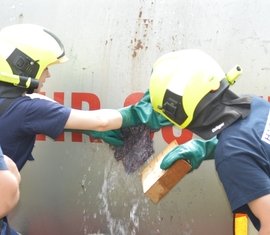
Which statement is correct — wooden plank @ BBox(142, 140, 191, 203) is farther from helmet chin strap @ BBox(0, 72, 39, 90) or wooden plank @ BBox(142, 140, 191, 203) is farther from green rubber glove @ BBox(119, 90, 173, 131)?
helmet chin strap @ BBox(0, 72, 39, 90)

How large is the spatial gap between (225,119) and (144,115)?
0.59 m

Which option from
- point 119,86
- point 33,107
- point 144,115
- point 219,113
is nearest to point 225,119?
point 219,113

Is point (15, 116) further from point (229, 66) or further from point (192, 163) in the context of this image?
point (229, 66)

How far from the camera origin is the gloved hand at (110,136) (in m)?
2.36

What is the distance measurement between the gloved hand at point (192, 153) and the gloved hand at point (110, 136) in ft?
1.06

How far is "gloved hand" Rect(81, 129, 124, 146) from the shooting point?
2.36 meters

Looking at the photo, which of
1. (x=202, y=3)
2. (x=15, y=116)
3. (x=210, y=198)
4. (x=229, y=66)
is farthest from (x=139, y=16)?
(x=210, y=198)

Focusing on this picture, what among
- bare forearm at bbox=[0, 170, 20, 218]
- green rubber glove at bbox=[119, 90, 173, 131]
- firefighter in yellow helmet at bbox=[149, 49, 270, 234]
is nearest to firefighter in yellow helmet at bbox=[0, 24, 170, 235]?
green rubber glove at bbox=[119, 90, 173, 131]

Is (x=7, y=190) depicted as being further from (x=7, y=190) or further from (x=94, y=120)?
(x=94, y=120)

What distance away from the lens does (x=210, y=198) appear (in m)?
2.27

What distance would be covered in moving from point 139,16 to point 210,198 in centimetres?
77

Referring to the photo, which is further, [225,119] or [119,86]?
[119,86]

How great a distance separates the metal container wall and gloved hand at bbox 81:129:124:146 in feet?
0.17

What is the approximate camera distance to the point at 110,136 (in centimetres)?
236
